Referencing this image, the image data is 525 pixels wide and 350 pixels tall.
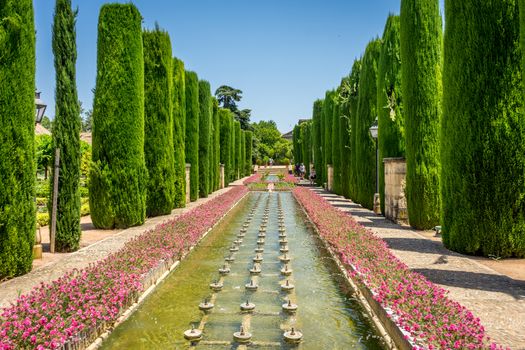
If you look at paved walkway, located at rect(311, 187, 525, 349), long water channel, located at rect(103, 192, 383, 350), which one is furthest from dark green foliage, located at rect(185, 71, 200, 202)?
paved walkway, located at rect(311, 187, 525, 349)

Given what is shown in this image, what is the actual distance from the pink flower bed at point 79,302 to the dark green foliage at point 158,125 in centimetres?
731

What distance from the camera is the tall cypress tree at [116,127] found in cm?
1250

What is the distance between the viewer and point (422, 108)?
1206 cm

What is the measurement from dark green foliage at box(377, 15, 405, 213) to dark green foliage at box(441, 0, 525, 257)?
5.37 m

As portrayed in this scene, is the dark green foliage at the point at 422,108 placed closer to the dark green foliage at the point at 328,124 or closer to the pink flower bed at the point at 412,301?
the pink flower bed at the point at 412,301

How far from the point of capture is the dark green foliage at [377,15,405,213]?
569 inches

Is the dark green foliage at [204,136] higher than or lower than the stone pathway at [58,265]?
higher

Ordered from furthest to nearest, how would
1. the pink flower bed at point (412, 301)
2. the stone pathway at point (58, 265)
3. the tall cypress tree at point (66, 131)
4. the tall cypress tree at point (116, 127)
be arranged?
the tall cypress tree at point (116, 127) < the tall cypress tree at point (66, 131) < the stone pathway at point (58, 265) < the pink flower bed at point (412, 301)

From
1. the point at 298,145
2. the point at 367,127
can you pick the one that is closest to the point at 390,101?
the point at 367,127

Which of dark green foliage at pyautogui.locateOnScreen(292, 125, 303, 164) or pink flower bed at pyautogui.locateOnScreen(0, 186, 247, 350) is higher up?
dark green foliage at pyautogui.locateOnScreen(292, 125, 303, 164)

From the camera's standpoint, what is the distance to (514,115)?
327 inches

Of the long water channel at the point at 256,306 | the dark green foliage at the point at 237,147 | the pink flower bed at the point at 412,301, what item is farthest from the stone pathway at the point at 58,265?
the dark green foliage at the point at 237,147

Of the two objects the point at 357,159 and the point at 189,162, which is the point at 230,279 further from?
the point at 189,162

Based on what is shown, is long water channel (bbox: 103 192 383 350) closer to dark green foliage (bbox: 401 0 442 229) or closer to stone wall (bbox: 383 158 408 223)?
dark green foliage (bbox: 401 0 442 229)
